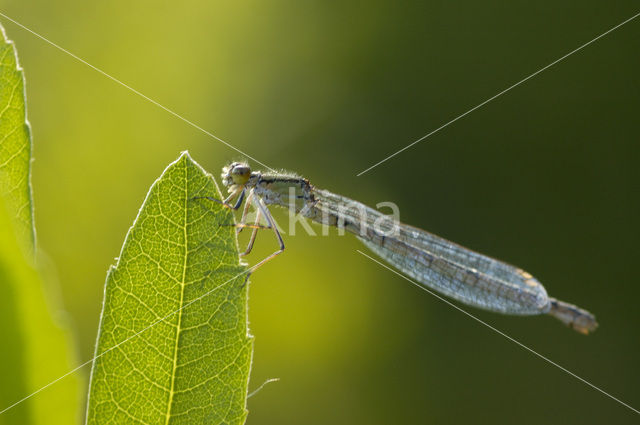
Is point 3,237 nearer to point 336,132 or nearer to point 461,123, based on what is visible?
point 336,132

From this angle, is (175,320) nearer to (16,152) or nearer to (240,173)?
(16,152)

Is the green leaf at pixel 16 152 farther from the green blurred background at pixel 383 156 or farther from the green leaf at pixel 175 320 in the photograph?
the green blurred background at pixel 383 156

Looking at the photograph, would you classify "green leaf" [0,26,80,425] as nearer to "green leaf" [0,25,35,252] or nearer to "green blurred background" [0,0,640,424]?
"green leaf" [0,25,35,252]

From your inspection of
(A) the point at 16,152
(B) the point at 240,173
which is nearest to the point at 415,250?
(B) the point at 240,173

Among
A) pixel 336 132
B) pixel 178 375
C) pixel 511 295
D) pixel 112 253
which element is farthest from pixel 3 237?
pixel 336 132

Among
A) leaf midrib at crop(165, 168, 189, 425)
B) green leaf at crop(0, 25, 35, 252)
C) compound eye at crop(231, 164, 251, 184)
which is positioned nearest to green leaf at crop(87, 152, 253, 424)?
leaf midrib at crop(165, 168, 189, 425)
